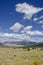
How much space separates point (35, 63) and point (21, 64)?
1.55m

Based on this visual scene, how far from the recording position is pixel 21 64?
1792 centimetres

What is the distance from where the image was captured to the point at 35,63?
18.5m

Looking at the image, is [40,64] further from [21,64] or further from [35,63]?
[21,64]

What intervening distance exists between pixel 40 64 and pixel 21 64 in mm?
2067

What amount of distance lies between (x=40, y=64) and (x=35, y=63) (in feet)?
1.76

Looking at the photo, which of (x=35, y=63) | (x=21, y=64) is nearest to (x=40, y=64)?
(x=35, y=63)

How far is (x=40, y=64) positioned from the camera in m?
18.6
